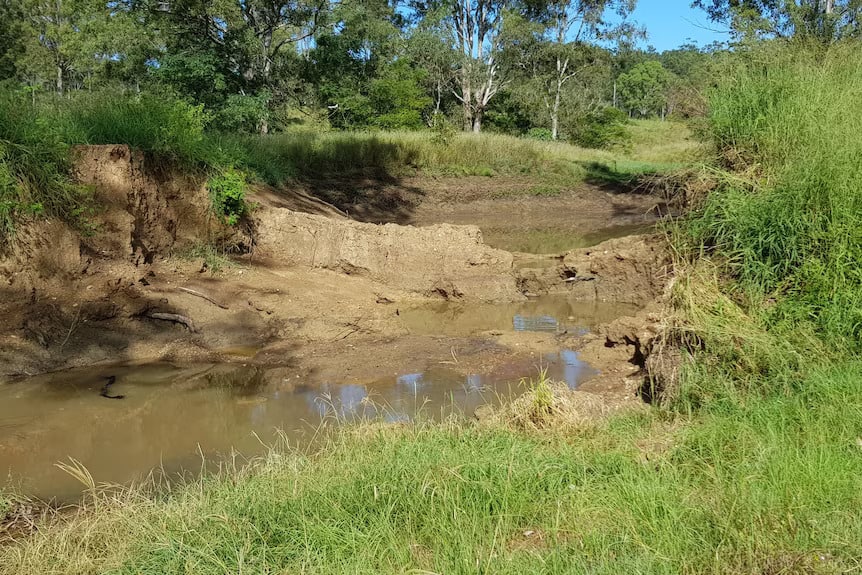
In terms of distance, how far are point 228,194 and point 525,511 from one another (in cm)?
870

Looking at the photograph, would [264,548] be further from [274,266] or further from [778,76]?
[274,266]

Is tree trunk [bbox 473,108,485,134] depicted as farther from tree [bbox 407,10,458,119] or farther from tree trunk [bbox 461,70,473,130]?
tree [bbox 407,10,458,119]

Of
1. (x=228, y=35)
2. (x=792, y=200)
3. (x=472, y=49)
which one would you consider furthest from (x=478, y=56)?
(x=792, y=200)

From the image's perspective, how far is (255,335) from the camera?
9297 millimetres

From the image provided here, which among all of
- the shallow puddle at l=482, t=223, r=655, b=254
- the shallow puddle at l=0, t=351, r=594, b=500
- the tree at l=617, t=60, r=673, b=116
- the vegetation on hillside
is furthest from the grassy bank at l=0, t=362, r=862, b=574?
the tree at l=617, t=60, r=673, b=116

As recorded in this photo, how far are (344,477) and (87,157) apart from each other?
7.40 metres

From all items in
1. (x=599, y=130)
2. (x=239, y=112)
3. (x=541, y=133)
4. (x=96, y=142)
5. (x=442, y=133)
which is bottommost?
(x=96, y=142)

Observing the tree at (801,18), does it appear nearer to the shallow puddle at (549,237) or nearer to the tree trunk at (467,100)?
the shallow puddle at (549,237)

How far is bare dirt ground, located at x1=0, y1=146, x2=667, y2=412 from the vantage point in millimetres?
8523

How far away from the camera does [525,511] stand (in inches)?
144

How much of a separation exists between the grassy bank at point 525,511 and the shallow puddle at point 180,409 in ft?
4.72

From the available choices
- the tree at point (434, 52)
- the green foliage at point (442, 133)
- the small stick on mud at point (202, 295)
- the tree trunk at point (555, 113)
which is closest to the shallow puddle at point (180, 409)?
the small stick on mud at point (202, 295)

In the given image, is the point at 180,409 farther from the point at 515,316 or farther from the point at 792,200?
the point at 792,200

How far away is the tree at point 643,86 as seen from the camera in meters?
61.0
